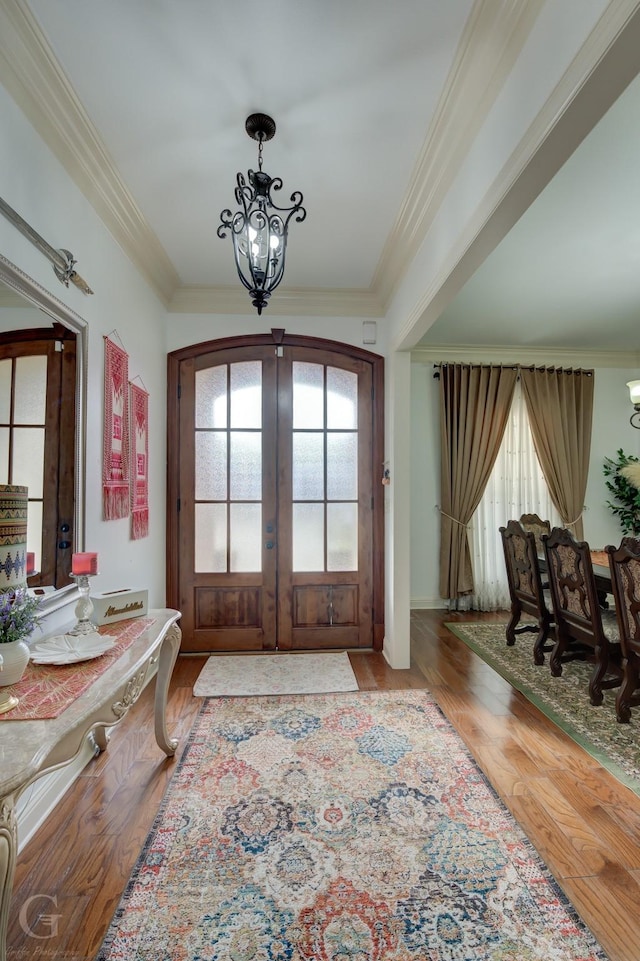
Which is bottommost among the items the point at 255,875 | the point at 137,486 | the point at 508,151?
the point at 255,875

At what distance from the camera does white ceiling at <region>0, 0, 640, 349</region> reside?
147cm

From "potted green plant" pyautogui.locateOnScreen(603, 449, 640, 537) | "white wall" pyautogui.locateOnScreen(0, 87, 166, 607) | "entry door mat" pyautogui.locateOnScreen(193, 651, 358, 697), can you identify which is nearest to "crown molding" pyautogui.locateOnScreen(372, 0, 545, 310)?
"white wall" pyautogui.locateOnScreen(0, 87, 166, 607)

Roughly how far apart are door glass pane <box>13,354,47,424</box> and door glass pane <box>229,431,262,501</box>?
6.10 ft

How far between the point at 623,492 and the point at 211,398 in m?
4.47

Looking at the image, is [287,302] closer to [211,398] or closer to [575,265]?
[211,398]

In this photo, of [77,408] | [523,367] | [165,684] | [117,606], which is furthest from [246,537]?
[523,367]

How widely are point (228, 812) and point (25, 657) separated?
43.2 inches

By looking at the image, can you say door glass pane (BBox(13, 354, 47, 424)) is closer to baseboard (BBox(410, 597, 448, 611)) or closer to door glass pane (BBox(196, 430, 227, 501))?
door glass pane (BBox(196, 430, 227, 501))

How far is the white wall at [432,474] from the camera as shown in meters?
4.95

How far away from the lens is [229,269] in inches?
127

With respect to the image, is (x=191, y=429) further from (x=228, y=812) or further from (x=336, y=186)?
(x=228, y=812)

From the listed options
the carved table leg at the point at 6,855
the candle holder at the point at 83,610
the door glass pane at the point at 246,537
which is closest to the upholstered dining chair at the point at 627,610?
the door glass pane at the point at 246,537

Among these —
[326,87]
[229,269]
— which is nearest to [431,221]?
[326,87]

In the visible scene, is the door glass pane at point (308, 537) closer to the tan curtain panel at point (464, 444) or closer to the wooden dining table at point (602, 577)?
the tan curtain panel at point (464, 444)
